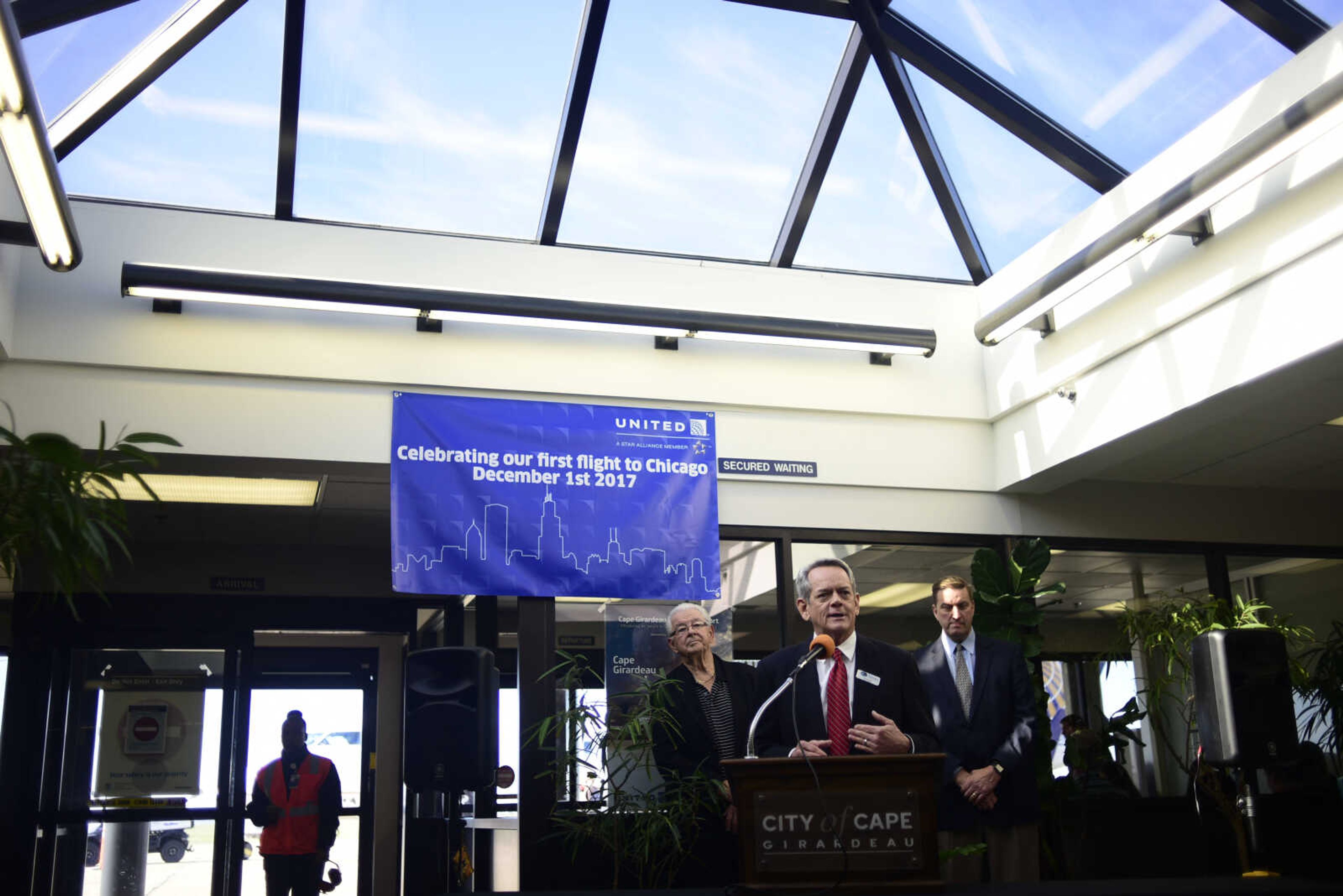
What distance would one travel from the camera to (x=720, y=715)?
512 centimetres

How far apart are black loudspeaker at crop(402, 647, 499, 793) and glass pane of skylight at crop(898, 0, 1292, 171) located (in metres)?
3.88

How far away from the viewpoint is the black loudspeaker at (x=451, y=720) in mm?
4734

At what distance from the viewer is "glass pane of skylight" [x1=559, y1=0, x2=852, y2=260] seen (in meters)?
5.98

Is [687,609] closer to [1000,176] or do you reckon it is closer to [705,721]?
[705,721]

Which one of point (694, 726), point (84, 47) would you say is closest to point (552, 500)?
point (694, 726)

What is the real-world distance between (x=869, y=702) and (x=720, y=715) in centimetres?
145

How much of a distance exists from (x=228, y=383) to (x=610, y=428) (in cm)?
188

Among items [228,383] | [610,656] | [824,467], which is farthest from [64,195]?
[824,467]

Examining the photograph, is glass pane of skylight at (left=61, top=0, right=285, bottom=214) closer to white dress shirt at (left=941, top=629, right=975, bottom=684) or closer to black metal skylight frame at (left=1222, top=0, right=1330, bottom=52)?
white dress shirt at (left=941, top=629, right=975, bottom=684)

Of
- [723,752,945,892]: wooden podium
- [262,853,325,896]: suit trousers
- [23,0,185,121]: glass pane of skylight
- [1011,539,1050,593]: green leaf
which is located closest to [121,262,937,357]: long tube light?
[23,0,185,121]: glass pane of skylight

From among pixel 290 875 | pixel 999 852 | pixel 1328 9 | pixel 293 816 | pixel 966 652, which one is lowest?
pixel 290 875

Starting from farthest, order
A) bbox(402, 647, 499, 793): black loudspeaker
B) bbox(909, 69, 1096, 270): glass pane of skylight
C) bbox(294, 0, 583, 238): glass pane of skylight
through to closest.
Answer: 1. bbox(909, 69, 1096, 270): glass pane of skylight
2. bbox(294, 0, 583, 238): glass pane of skylight
3. bbox(402, 647, 499, 793): black loudspeaker

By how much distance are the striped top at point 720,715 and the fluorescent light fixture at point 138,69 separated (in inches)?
148

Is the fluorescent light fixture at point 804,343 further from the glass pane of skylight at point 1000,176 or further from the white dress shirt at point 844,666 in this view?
the white dress shirt at point 844,666
